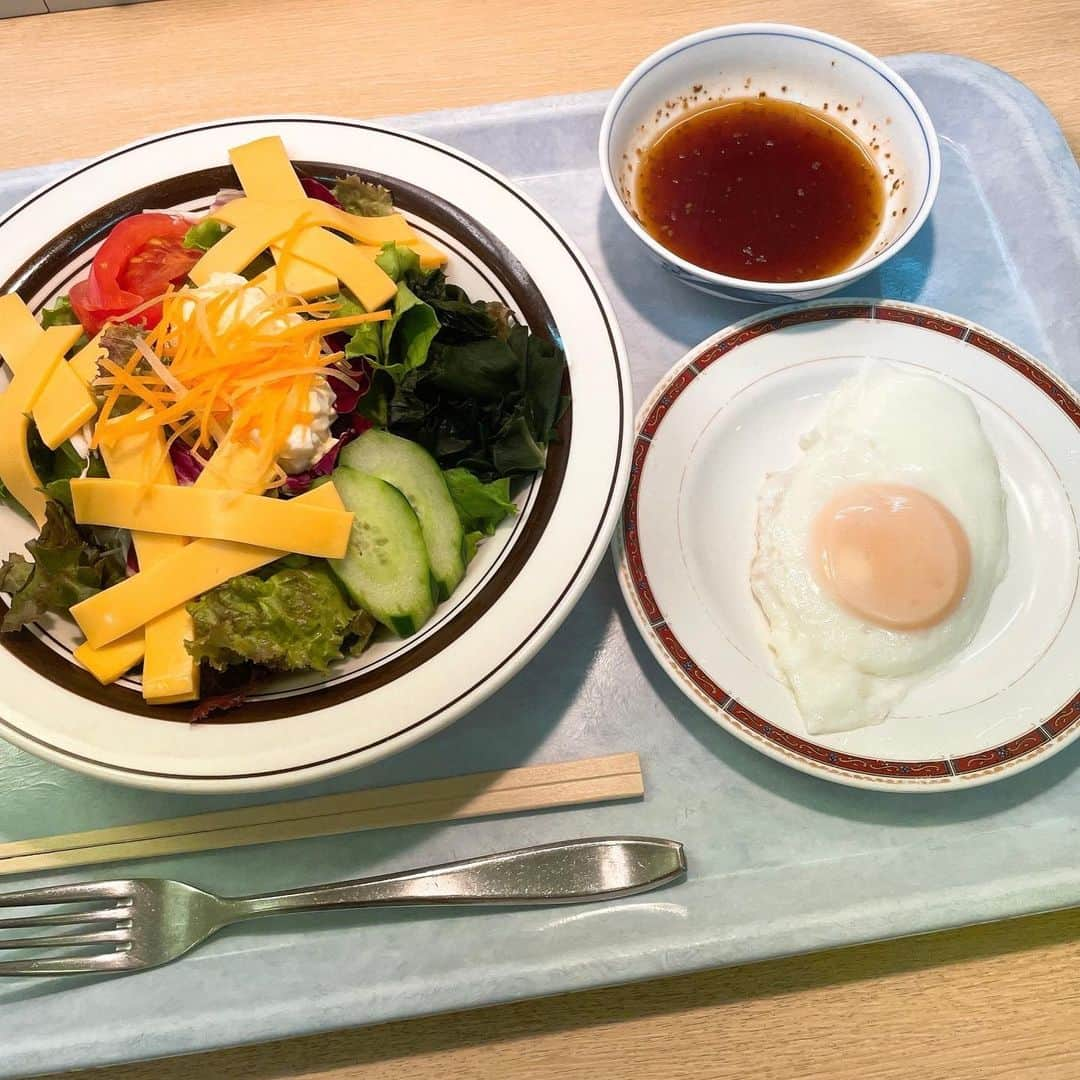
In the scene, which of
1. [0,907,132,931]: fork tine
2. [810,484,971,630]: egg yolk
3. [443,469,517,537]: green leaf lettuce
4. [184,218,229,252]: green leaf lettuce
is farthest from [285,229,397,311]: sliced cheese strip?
[0,907,132,931]: fork tine

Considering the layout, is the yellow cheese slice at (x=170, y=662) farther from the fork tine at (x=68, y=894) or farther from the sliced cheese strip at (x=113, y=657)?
the fork tine at (x=68, y=894)

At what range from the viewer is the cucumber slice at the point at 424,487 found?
1547 millimetres

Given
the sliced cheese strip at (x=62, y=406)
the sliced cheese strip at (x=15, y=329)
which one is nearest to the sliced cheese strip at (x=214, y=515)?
the sliced cheese strip at (x=62, y=406)

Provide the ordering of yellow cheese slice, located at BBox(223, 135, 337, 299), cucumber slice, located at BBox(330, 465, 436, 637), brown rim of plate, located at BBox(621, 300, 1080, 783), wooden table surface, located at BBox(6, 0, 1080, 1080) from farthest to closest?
wooden table surface, located at BBox(6, 0, 1080, 1080), yellow cheese slice, located at BBox(223, 135, 337, 299), brown rim of plate, located at BBox(621, 300, 1080, 783), cucumber slice, located at BBox(330, 465, 436, 637)

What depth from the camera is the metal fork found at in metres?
1.50

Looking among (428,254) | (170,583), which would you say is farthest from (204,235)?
(170,583)

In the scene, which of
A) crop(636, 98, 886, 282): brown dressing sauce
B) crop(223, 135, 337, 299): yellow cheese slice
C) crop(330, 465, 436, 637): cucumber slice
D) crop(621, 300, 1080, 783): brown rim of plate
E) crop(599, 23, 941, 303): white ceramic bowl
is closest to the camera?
crop(330, 465, 436, 637): cucumber slice

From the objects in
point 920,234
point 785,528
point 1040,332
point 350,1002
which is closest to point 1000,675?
point 785,528

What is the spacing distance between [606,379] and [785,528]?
0.65m

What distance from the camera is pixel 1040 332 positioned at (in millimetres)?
2203

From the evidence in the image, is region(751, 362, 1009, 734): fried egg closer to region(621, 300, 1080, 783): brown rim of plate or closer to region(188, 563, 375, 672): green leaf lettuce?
region(621, 300, 1080, 783): brown rim of plate

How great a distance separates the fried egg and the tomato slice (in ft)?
4.90

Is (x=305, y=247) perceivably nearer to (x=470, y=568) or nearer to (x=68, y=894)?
(x=470, y=568)

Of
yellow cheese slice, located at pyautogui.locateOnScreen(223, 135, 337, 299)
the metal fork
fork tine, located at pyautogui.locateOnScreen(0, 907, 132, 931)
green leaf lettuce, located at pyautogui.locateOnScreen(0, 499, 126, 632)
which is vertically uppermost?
yellow cheese slice, located at pyautogui.locateOnScreen(223, 135, 337, 299)
